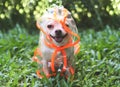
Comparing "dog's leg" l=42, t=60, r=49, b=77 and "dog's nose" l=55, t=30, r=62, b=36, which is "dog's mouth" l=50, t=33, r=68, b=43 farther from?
"dog's leg" l=42, t=60, r=49, b=77

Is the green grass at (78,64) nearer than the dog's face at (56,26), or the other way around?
the dog's face at (56,26)

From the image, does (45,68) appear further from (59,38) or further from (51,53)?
(59,38)

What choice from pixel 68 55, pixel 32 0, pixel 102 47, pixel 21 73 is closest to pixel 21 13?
pixel 32 0

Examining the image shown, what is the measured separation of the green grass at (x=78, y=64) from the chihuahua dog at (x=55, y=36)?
19 centimetres

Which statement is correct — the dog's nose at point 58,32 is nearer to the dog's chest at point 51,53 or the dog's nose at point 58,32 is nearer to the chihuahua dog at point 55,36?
the chihuahua dog at point 55,36

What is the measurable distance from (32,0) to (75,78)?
100 inches

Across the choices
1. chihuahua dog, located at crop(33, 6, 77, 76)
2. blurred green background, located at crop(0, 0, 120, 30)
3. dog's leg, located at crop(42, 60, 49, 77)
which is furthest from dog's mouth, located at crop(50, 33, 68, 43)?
blurred green background, located at crop(0, 0, 120, 30)

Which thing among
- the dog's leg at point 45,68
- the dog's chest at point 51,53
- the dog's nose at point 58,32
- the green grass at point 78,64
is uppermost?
the dog's nose at point 58,32

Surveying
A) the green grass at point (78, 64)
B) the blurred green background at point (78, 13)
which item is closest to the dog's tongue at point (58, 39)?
the green grass at point (78, 64)

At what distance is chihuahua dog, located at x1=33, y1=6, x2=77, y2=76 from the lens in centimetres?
467

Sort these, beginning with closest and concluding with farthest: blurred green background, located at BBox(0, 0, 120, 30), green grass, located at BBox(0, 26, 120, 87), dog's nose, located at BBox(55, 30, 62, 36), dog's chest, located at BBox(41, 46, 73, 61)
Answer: dog's nose, located at BBox(55, 30, 62, 36) < dog's chest, located at BBox(41, 46, 73, 61) < green grass, located at BBox(0, 26, 120, 87) < blurred green background, located at BBox(0, 0, 120, 30)

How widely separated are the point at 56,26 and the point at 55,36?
104 millimetres

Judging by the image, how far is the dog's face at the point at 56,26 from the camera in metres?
4.64

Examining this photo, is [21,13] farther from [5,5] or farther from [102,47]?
A: [102,47]
